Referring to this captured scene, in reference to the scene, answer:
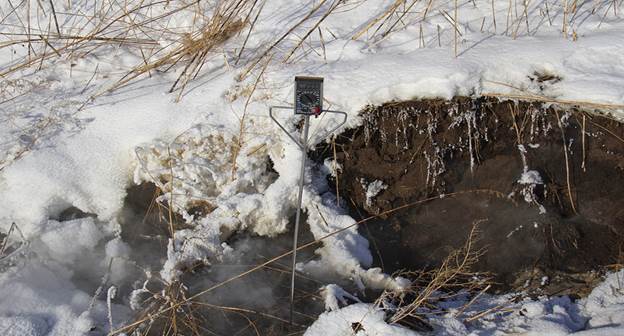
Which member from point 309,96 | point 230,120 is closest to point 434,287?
point 309,96

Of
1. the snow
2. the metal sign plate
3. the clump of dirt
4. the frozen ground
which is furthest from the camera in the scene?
the clump of dirt

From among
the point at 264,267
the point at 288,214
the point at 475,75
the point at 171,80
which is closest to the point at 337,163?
the point at 288,214

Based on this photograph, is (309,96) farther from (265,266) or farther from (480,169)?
(480,169)

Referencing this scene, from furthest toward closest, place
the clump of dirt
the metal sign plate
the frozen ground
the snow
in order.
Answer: the clump of dirt < the frozen ground < the snow < the metal sign plate

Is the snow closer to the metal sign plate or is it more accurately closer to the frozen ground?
the frozen ground

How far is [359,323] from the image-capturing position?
1.94 meters

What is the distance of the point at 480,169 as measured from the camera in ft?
8.23

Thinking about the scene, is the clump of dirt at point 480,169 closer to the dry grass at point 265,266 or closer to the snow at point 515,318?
the dry grass at point 265,266

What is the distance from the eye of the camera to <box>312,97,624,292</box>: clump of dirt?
245cm

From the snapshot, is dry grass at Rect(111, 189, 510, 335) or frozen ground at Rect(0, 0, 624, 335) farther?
frozen ground at Rect(0, 0, 624, 335)

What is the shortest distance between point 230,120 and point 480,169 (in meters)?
1.11

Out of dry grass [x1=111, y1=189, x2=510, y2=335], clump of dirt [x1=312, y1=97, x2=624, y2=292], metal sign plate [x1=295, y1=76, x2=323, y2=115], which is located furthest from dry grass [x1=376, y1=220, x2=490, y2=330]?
metal sign plate [x1=295, y1=76, x2=323, y2=115]

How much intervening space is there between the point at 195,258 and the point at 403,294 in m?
0.81

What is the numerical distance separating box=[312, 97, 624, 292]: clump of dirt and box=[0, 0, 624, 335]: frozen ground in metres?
0.09
